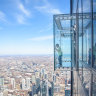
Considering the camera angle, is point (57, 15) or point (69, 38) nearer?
point (57, 15)

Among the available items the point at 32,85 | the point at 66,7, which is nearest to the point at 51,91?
the point at 32,85

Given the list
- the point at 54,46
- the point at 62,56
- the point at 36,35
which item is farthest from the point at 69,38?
the point at 36,35

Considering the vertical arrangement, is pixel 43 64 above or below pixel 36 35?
below

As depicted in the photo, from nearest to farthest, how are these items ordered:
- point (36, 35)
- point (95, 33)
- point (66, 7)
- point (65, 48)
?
1. point (95, 33)
2. point (65, 48)
3. point (66, 7)
4. point (36, 35)

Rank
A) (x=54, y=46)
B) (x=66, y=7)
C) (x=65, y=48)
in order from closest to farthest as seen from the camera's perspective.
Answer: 1. (x=54, y=46)
2. (x=65, y=48)
3. (x=66, y=7)

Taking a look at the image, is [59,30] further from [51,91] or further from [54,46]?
[51,91]

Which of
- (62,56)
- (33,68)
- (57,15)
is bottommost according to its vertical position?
(33,68)

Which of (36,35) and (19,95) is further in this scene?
(36,35)

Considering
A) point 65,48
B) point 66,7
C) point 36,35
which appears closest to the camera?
point 65,48

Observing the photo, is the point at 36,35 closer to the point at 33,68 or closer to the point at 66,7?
the point at 66,7
